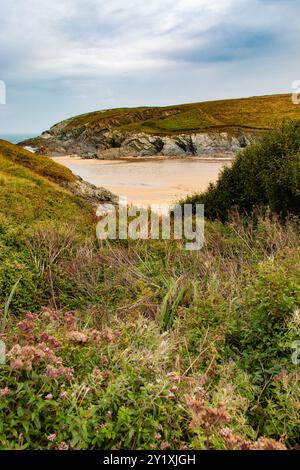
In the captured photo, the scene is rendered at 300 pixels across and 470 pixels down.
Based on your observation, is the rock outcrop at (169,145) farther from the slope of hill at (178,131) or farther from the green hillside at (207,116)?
the green hillside at (207,116)

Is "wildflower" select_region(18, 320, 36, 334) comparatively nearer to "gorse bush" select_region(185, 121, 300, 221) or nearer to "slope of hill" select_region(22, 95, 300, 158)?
"gorse bush" select_region(185, 121, 300, 221)

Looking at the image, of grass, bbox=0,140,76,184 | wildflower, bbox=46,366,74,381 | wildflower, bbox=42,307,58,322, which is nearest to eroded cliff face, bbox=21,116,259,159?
grass, bbox=0,140,76,184

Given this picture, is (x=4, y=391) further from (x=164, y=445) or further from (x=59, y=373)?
(x=164, y=445)

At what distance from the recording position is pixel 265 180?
1270cm

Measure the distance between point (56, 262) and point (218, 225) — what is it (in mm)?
4591

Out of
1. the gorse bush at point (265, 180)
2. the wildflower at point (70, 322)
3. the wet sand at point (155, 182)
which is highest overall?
the gorse bush at point (265, 180)

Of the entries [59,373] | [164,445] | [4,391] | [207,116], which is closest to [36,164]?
[59,373]

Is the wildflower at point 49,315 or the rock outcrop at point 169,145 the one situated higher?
the rock outcrop at point 169,145

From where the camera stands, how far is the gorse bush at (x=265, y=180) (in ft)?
40.0

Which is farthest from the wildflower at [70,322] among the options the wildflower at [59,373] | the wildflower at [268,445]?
the wildflower at [268,445]

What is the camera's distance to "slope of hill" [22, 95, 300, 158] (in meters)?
70.8

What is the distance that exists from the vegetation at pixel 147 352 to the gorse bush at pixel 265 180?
341 cm
